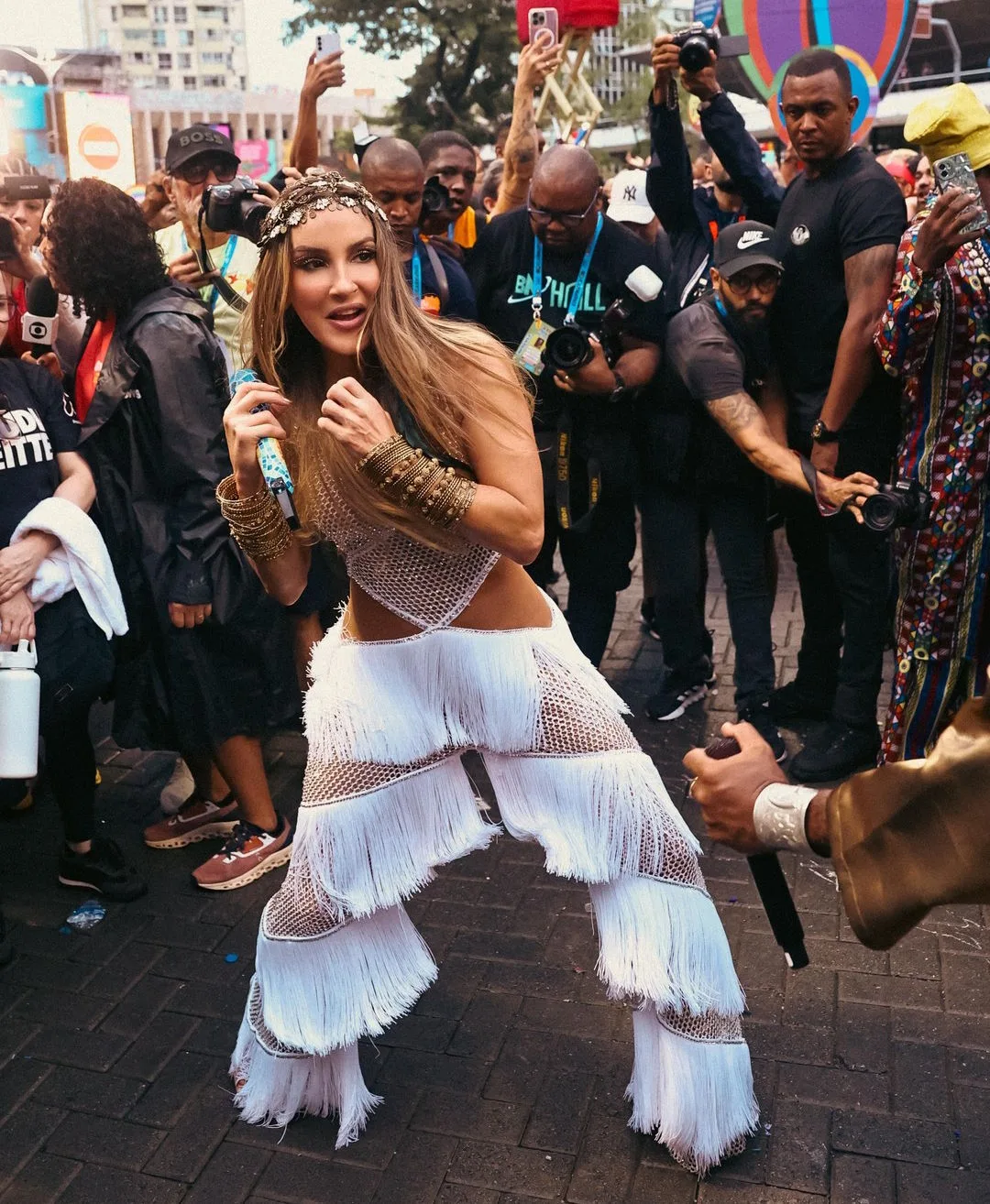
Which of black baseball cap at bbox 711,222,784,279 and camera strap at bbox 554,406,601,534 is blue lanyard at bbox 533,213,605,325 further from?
black baseball cap at bbox 711,222,784,279

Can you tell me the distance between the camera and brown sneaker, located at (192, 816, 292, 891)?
376cm

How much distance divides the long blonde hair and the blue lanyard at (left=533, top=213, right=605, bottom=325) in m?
2.13

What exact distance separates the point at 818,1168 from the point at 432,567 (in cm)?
152

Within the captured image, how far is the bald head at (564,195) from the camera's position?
4.29 meters

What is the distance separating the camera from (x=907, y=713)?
3.99 metres

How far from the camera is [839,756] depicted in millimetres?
4367

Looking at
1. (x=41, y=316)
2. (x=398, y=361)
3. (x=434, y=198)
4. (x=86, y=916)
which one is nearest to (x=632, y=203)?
(x=434, y=198)

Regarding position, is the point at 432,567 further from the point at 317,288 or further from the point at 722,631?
the point at 722,631

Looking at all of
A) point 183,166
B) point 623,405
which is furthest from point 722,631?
point 183,166

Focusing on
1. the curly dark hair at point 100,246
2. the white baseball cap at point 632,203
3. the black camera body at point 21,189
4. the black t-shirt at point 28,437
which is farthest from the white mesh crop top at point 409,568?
the black camera body at point 21,189

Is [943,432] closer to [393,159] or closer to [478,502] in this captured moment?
[478,502]

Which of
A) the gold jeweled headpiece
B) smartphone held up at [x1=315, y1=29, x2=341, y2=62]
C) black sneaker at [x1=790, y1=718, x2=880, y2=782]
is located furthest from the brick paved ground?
smartphone held up at [x1=315, y1=29, x2=341, y2=62]

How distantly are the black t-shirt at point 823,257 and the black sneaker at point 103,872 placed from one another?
9.33 ft

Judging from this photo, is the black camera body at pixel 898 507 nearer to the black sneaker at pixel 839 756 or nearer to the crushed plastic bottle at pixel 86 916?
the black sneaker at pixel 839 756
